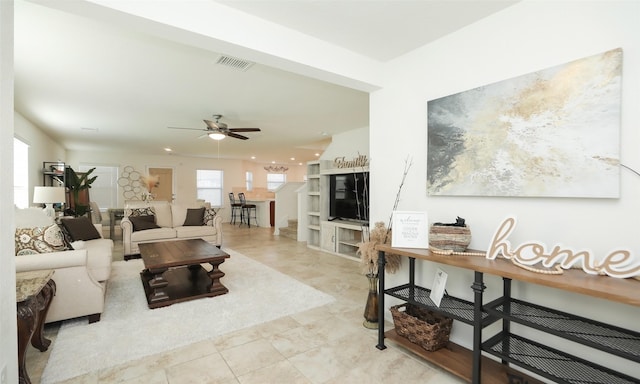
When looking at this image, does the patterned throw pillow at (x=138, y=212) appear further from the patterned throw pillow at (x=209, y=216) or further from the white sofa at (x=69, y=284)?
the white sofa at (x=69, y=284)

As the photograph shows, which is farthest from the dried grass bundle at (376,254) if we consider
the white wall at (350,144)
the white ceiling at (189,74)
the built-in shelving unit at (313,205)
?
the built-in shelving unit at (313,205)

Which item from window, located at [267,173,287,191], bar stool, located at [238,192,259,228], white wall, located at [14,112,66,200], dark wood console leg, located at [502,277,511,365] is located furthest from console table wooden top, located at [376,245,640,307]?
window, located at [267,173,287,191]

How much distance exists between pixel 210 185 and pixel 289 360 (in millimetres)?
9940

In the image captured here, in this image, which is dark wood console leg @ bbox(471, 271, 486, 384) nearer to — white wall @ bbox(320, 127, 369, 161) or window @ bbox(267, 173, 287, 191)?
white wall @ bbox(320, 127, 369, 161)

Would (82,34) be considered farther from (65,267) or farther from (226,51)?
(65,267)

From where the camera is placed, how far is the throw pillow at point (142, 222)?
17.8ft

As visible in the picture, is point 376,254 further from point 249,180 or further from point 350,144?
point 249,180

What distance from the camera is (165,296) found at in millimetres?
3207

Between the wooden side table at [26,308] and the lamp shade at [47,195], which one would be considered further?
the lamp shade at [47,195]

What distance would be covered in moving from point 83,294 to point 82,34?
88.7 inches

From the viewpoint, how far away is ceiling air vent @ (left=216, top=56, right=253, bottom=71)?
278cm

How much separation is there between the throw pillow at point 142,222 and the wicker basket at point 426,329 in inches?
199

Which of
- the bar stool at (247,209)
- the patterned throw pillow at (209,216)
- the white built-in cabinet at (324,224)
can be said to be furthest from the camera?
the bar stool at (247,209)

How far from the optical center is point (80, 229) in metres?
4.10
